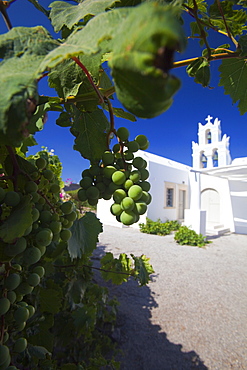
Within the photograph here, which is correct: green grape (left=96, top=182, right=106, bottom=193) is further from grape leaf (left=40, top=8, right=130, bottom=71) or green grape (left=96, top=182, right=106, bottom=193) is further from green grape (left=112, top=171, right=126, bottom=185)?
grape leaf (left=40, top=8, right=130, bottom=71)

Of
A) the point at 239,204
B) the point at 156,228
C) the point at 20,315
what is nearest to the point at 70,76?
the point at 20,315

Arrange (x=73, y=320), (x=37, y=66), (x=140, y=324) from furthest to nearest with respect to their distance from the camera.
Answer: (x=140, y=324) < (x=73, y=320) < (x=37, y=66)

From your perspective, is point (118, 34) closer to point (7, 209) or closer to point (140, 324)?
point (7, 209)

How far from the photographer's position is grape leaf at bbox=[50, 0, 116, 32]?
0.57 m

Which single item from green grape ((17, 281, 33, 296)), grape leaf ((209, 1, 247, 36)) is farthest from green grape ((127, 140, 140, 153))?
grape leaf ((209, 1, 247, 36))

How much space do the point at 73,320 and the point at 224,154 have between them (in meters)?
18.2

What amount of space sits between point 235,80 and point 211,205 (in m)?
13.3

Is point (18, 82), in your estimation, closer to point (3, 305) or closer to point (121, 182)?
point (121, 182)

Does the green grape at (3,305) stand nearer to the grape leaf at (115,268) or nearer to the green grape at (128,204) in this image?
the green grape at (128,204)

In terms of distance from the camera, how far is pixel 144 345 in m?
3.10

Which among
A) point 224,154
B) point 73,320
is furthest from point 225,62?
point 224,154

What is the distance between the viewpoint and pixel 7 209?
→ 71 cm

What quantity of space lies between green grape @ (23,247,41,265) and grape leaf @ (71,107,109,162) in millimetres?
395

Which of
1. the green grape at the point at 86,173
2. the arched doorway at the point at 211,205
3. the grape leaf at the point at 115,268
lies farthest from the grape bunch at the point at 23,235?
the arched doorway at the point at 211,205
